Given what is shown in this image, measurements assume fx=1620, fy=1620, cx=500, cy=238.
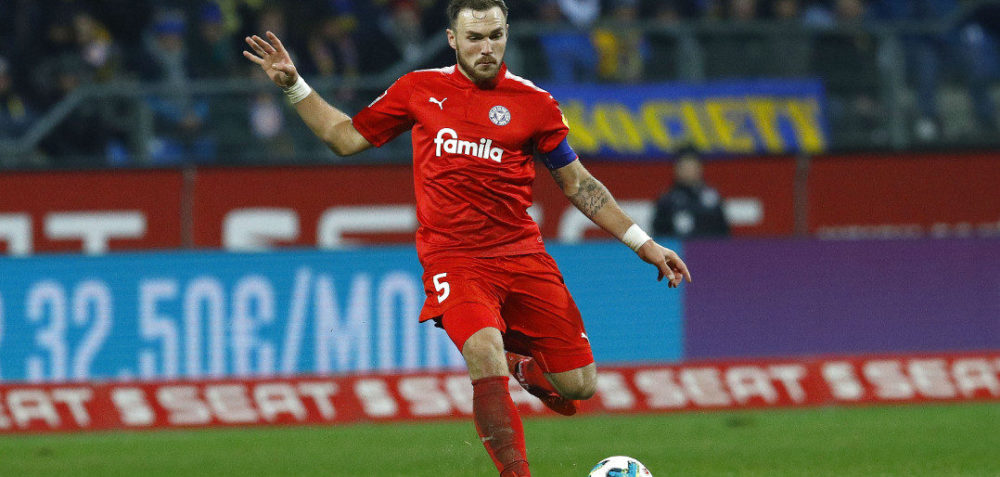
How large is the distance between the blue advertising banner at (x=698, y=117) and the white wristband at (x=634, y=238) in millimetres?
8239

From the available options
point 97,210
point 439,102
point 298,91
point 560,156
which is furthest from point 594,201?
point 97,210

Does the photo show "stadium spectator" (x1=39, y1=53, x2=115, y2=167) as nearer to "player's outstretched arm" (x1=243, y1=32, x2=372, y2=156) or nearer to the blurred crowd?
the blurred crowd

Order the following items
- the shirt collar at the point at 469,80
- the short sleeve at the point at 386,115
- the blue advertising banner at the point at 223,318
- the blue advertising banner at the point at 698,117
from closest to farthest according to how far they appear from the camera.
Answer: the shirt collar at the point at 469,80 < the short sleeve at the point at 386,115 < the blue advertising banner at the point at 223,318 < the blue advertising banner at the point at 698,117

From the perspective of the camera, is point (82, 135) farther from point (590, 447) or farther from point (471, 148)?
point (471, 148)

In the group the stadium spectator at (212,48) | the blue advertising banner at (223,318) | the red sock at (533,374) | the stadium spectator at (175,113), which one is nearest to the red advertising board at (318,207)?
the stadium spectator at (175,113)

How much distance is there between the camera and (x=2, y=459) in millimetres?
9383

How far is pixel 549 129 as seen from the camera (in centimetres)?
688

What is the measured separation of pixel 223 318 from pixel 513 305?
17.7ft

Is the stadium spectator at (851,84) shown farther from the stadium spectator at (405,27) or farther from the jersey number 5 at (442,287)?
the jersey number 5 at (442,287)

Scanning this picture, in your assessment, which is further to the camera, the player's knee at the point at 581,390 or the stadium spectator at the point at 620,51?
the stadium spectator at the point at 620,51

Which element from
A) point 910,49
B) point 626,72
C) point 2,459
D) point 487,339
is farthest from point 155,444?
point 910,49

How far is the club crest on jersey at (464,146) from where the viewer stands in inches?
265

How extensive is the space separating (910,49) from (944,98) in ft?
2.13

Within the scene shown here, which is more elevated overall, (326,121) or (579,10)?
(326,121)
